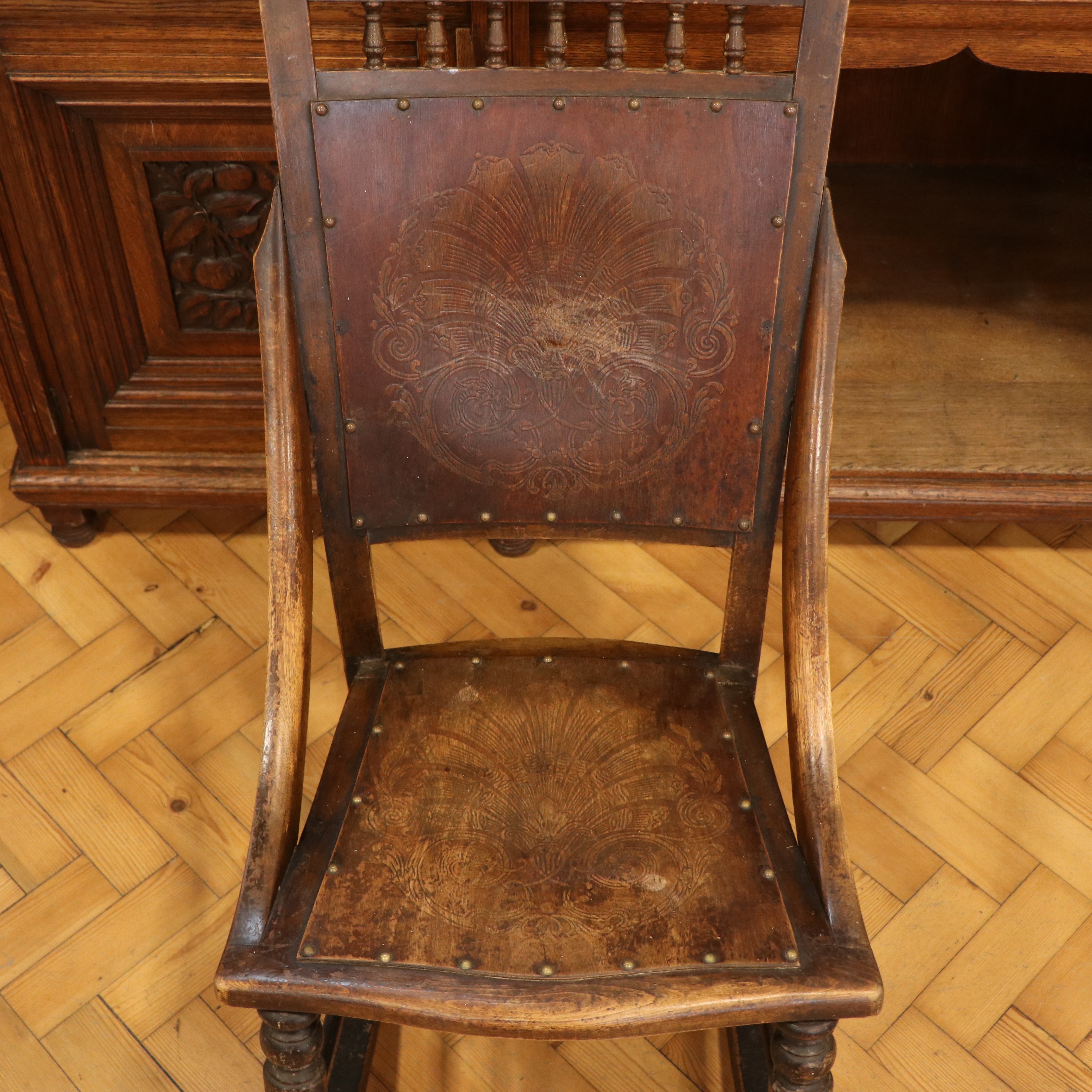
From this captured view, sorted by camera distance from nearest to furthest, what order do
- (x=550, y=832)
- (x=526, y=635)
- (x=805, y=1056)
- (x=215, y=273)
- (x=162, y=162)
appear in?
(x=805, y=1056), (x=550, y=832), (x=162, y=162), (x=215, y=273), (x=526, y=635)

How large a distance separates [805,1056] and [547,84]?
0.83m

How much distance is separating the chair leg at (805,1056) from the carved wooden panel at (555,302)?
Result: 448mm

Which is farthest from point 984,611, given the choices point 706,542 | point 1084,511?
point 706,542

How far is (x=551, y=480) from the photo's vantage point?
1165 millimetres

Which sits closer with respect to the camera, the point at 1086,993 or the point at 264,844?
the point at 264,844

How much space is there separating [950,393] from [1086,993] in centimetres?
91

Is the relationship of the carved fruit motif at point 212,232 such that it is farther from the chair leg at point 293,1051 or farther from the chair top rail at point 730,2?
the chair leg at point 293,1051

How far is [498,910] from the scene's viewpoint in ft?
3.34

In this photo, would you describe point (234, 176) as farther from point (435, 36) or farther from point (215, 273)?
point (435, 36)

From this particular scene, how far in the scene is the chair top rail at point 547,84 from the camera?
1.02m

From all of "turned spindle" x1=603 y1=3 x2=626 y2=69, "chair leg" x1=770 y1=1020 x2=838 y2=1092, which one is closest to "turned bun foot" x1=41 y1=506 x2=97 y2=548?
"turned spindle" x1=603 y1=3 x2=626 y2=69

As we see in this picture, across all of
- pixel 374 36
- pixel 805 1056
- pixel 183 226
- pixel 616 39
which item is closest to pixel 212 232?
pixel 183 226

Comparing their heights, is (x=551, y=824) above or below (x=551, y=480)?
below

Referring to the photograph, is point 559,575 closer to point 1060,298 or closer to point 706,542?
point 706,542
